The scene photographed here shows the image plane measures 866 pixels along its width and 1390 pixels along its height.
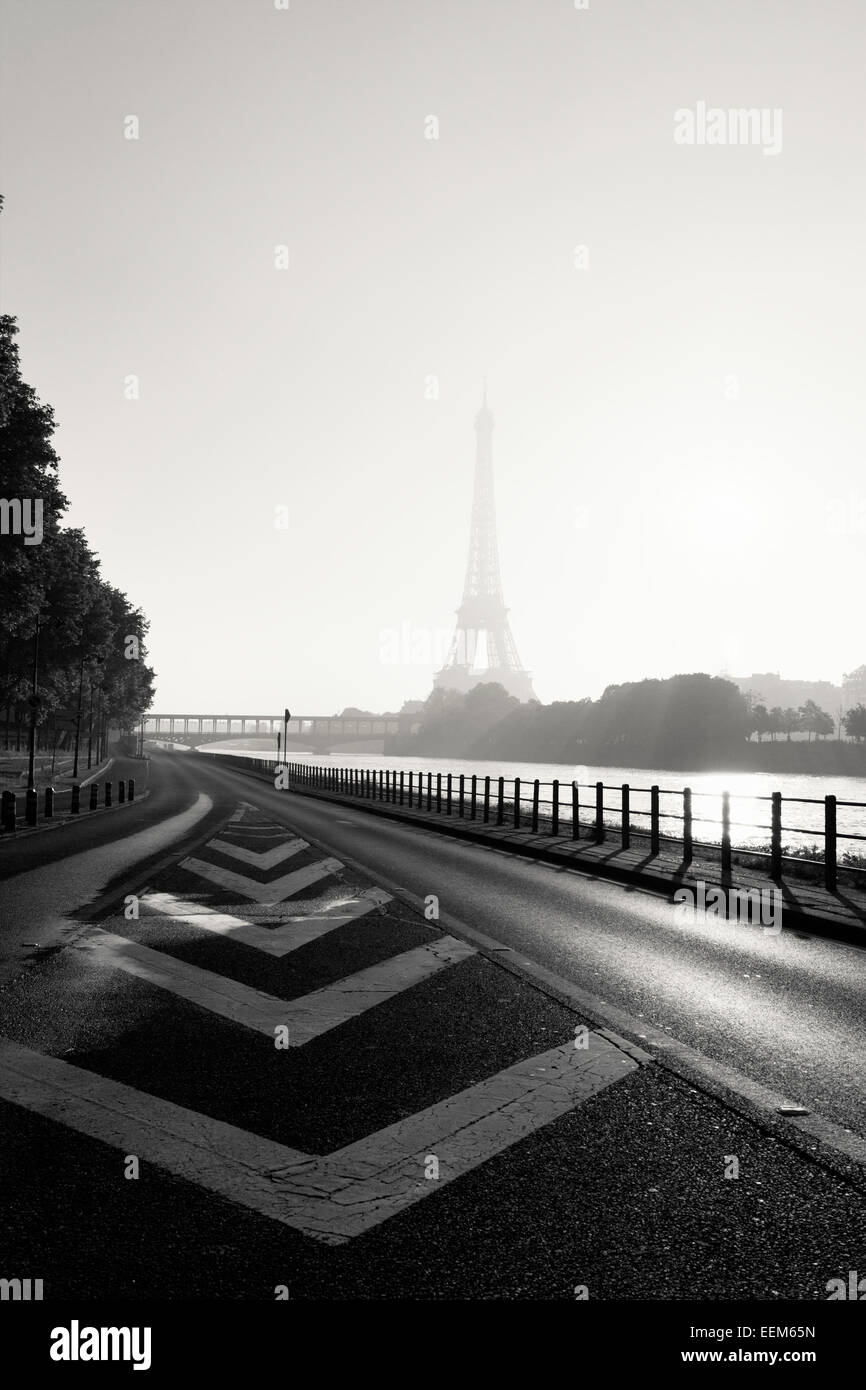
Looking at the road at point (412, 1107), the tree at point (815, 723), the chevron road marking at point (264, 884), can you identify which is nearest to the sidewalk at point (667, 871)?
the road at point (412, 1107)

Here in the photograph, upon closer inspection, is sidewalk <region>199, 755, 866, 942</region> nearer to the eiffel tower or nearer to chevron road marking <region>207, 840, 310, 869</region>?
chevron road marking <region>207, 840, 310, 869</region>

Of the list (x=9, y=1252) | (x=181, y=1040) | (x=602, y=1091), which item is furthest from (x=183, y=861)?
(x=9, y=1252)

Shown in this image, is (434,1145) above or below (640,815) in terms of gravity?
above

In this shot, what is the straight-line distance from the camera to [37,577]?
139 ft

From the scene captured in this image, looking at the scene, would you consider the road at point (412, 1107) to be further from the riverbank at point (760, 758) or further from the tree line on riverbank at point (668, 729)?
the tree line on riverbank at point (668, 729)

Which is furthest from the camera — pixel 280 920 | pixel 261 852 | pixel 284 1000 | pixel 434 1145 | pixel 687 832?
pixel 261 852

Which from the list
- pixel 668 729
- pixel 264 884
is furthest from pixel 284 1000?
pixel 668 729

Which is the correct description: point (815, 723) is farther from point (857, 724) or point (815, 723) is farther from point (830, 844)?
point (830, 844)

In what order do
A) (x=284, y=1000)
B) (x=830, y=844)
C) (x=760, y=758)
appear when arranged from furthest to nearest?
1. (x=760, y=758)
2. (x=830, y=844)
3. (x=284, y=1000)

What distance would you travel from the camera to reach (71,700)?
7488 centimetres

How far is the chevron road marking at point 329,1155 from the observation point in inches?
145

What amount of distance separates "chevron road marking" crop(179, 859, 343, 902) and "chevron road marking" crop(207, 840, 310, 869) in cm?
63

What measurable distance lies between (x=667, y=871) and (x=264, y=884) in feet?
18.4
